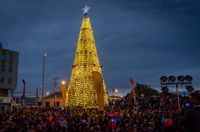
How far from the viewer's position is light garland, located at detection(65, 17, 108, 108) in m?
27.9

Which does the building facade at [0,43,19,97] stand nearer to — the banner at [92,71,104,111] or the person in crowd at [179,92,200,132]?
the banner at [92,71,104,111]

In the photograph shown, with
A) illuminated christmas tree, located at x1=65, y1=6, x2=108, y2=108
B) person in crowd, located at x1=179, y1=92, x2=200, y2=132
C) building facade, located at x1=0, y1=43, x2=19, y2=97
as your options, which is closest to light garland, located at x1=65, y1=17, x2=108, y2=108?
illuminated christmas tree, located at x1=65, y1=6, x2=108, y2=108

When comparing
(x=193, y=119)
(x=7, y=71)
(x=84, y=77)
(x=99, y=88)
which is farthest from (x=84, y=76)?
(x=193, y=119)

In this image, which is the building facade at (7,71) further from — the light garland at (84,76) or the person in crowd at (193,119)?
the person in crowd at (193,119)

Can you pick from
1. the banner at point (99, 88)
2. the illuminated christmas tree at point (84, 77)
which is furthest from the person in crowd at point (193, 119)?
the illuminated christmas tree at point (84, 77)

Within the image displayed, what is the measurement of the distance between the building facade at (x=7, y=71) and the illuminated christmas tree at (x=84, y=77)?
20.8 meters

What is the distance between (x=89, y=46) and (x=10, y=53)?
24487 millimetres

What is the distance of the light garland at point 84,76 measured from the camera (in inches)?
1099

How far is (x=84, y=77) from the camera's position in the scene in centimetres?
2878

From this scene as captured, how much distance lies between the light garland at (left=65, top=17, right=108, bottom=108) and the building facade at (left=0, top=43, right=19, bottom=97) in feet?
68.0

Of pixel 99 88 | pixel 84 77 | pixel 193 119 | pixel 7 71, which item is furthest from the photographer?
pixel 7 71

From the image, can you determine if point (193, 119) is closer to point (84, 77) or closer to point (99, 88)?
point (99, 88)

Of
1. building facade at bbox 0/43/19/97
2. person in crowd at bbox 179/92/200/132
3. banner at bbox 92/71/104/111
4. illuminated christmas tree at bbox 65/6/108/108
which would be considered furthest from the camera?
building facade at bbox 0/43/19/97

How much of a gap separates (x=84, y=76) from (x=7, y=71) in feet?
78.9
